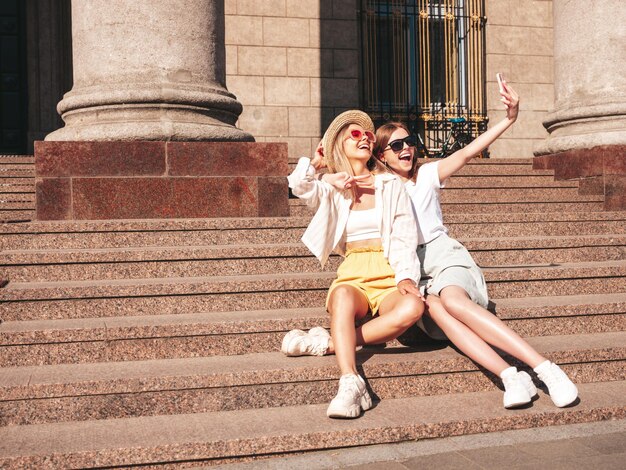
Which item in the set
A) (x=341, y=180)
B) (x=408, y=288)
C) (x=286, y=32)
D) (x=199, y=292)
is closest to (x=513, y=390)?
(x=408, y=288)

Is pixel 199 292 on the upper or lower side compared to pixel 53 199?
lower

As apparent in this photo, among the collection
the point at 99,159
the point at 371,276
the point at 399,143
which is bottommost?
the point at 371,276

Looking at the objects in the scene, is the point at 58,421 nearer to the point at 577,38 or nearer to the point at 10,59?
the point at 577,38

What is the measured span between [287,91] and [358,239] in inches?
365

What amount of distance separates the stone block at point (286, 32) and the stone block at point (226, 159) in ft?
21.6

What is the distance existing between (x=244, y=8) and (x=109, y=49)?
21.3 ft

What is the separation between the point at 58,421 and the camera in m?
4.49

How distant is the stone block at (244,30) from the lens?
13.9 meters

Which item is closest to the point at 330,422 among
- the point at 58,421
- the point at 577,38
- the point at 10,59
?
the point at 58,421

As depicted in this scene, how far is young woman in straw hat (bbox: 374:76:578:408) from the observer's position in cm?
465

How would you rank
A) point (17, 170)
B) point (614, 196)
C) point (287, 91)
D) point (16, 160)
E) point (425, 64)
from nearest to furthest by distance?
point (614, 196), point (17, 170), point (16, 160), point (287, 91), point (425, 64)

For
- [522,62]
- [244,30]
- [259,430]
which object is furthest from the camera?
[522,62]

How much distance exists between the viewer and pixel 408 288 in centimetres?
501

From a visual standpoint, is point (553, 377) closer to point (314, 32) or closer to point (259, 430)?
point (259, 430)
